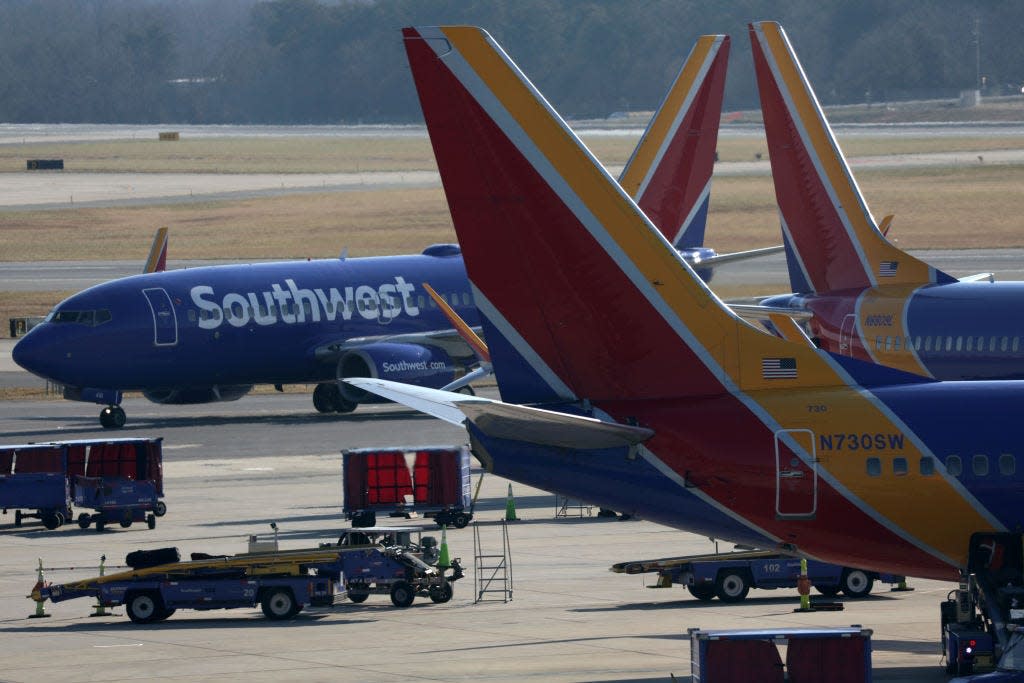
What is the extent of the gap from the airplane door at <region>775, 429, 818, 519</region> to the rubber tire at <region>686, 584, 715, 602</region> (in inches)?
360

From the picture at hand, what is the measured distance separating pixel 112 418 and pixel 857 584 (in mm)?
35920

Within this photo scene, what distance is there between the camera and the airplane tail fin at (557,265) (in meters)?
25.4

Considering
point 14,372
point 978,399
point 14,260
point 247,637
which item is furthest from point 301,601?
point 14,260

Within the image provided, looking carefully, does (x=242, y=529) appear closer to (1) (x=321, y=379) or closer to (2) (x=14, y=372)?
(1) (x=321, y=379)

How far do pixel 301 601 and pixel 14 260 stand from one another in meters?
95.3

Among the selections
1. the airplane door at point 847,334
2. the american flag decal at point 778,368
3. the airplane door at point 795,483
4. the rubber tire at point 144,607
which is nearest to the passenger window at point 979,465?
the airplane door at point 795,483

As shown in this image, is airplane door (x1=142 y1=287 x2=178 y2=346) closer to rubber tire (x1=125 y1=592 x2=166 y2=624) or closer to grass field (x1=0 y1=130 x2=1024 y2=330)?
rubber tire (x1=125 y1=592 x2=166 y2=624)

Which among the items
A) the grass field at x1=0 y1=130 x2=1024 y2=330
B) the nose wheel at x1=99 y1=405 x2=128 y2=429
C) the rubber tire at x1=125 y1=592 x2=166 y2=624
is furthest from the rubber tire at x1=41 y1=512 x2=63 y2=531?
the grass field at x1=0 y1=130 x2=1024 y2=330

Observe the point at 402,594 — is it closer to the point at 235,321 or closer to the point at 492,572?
the point at 492,572

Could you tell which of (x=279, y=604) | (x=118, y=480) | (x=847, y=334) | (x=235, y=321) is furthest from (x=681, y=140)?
(x=279, y=604)

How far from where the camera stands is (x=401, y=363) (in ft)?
214

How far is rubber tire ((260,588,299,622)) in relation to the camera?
3412 centimetres

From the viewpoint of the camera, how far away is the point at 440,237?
131500 millimetres

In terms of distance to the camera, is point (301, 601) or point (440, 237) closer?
point (301, 601)
